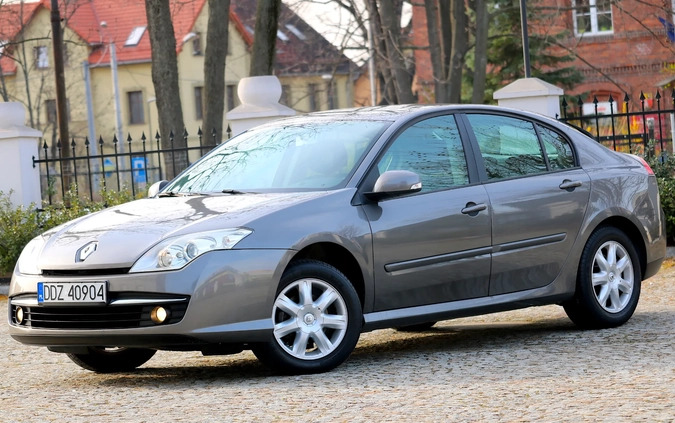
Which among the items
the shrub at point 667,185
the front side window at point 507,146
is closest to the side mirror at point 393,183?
the front side window at point 507,146

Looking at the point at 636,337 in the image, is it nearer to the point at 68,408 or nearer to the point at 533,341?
the point at 533,341

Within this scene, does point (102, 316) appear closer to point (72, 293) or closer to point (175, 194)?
point (72, 293)

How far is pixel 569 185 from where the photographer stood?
8.88 metres

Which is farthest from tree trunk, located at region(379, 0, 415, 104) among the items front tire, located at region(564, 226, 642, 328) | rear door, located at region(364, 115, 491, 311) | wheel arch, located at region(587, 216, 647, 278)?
rear door, located at region(364, 115, 491, 311)

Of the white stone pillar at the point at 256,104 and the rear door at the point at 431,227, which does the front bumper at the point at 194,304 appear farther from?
the white stone pillar at the point at 256,104

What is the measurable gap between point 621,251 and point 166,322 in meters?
3.50

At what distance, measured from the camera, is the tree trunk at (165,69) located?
64.5 ft

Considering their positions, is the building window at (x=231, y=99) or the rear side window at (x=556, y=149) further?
the building window at (x=231, y=99)

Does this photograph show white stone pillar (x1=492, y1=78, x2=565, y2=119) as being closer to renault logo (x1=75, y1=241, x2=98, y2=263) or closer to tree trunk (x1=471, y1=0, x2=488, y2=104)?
renault logo (x1=75, y1=241, x2=98, y2=263)

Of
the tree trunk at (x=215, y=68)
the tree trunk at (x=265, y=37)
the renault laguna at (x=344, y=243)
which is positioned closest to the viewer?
the renault laguna at (x=344, y=243)

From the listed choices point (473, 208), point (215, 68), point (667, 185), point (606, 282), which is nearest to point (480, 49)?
point (215, 68)

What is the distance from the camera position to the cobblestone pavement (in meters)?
6.13

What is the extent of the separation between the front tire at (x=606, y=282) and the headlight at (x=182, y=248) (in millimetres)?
2735

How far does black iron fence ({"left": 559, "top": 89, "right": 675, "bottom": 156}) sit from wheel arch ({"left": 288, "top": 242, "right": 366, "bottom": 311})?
6422mm
